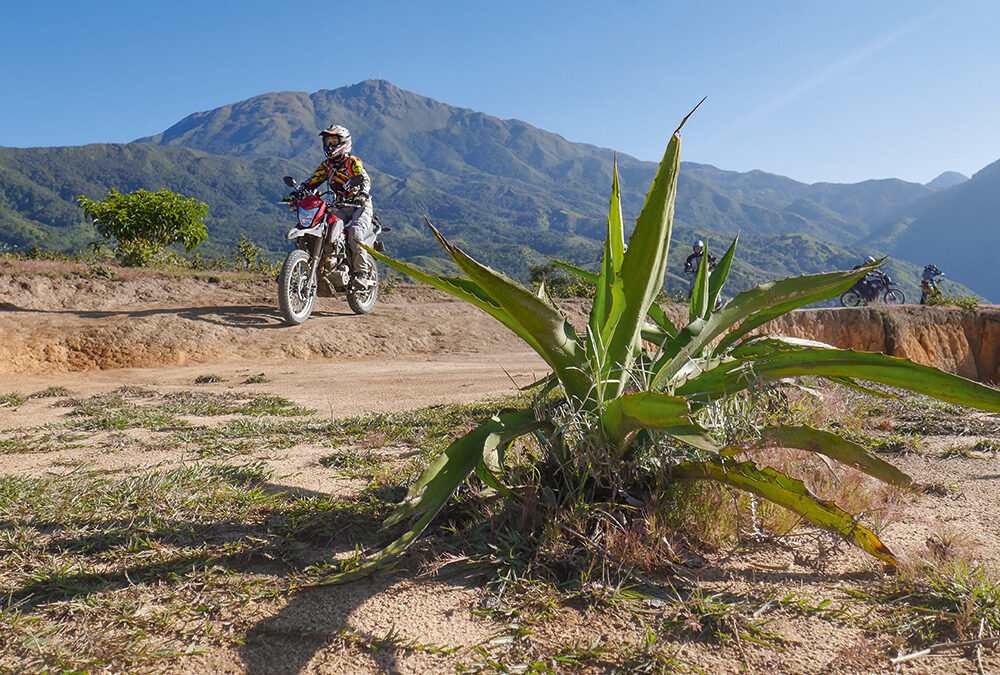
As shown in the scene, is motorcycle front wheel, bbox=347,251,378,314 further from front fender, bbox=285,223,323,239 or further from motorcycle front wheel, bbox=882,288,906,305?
motorcycle front wheel, bbox=882,288,906,305

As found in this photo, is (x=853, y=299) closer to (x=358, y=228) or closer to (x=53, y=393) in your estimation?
(x=358, y=228)

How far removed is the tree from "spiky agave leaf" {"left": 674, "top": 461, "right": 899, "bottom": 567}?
24344 mm

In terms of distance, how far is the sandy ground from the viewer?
1.15m

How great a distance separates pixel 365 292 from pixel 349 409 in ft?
20.8

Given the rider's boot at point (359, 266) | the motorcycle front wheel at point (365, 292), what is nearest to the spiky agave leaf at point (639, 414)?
the rider's boot at point (359, 266)

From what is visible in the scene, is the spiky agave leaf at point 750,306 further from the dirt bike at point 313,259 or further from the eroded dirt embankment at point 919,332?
the eroded dirt embankment at point 919,332

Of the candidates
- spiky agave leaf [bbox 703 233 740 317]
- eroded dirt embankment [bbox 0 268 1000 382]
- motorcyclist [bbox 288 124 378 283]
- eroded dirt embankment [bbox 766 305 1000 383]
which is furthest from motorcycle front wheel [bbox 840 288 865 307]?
spiky agave leaf [bbox 703 233 740 317]

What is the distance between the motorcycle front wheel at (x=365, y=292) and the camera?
373 inches

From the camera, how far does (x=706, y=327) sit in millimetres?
1801

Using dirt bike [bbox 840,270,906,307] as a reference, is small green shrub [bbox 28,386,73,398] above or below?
below

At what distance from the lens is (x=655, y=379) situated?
167cm

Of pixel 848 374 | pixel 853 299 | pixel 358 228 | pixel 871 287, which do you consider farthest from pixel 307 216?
pixel 871 287

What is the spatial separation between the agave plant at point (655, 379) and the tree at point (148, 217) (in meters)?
23.9

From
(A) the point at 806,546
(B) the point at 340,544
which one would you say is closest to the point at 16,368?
Answer: (B) the point at 340,544
